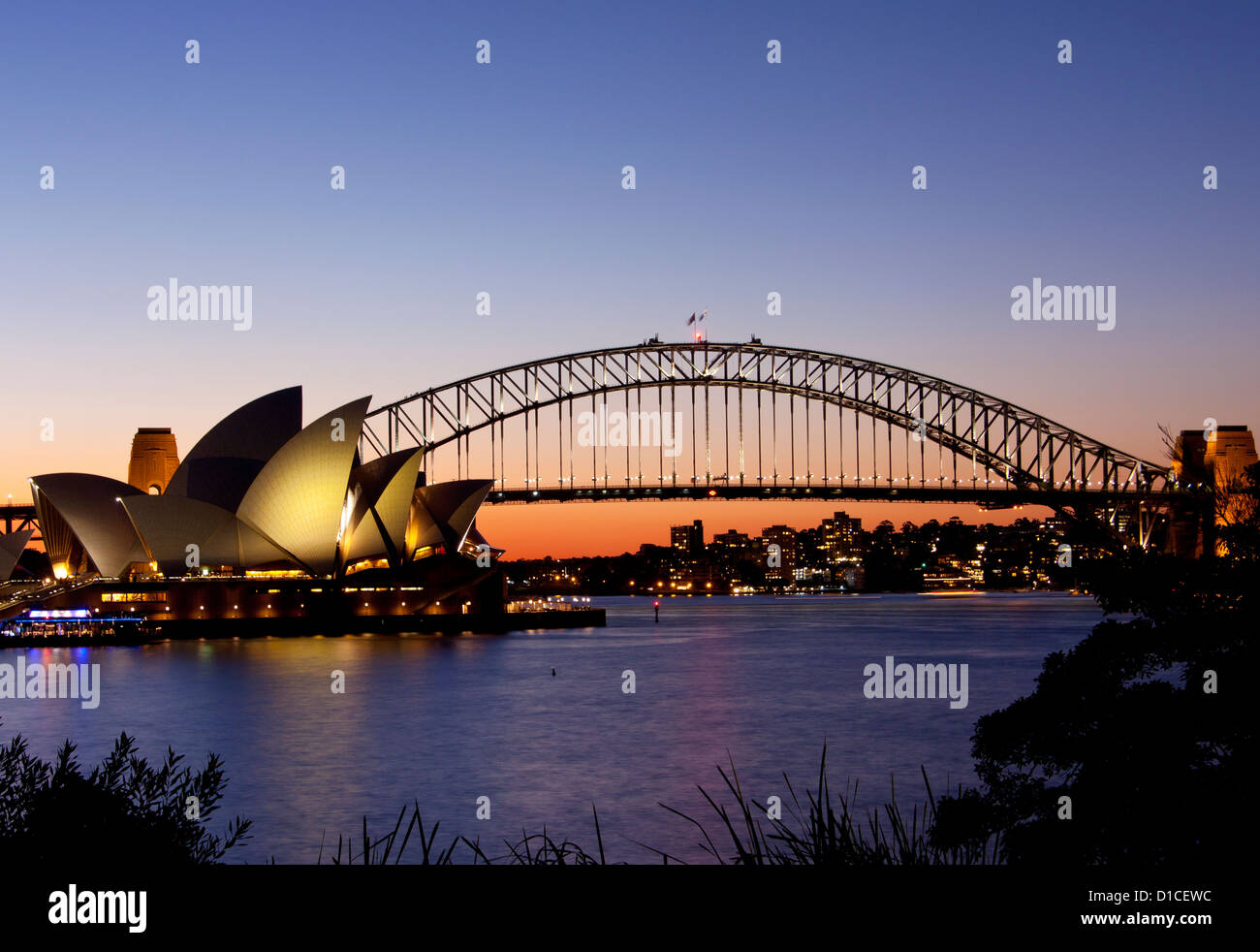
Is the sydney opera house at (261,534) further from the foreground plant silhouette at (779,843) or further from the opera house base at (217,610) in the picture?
the foreground plant silhouette at (779,843)

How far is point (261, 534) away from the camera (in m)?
60.0

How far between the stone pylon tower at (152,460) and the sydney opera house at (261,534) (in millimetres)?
12893

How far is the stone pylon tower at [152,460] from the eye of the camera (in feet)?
273

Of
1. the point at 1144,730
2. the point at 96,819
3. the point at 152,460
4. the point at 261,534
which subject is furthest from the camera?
the point at 152,460

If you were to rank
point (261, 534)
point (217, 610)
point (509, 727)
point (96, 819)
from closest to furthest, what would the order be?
point (96, 819) < point (509, 727) < point (261, 534) < point (217, 610)

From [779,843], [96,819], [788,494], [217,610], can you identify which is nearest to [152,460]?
[217,610]

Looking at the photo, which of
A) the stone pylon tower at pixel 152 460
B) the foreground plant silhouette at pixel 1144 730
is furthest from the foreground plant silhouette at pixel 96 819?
the stone pylon tower at pixel 152 460

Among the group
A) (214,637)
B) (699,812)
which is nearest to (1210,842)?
(699,812)

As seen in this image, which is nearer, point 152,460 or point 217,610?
point 217,610

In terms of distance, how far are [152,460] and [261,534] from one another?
2711 centimetres

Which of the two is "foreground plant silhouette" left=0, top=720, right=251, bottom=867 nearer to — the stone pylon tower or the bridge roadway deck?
the bridge roadway deck

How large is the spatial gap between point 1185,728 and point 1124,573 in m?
1.28

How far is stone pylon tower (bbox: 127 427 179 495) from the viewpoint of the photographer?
83.1m

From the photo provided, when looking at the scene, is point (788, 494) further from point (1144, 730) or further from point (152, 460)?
point (1144, 730)
